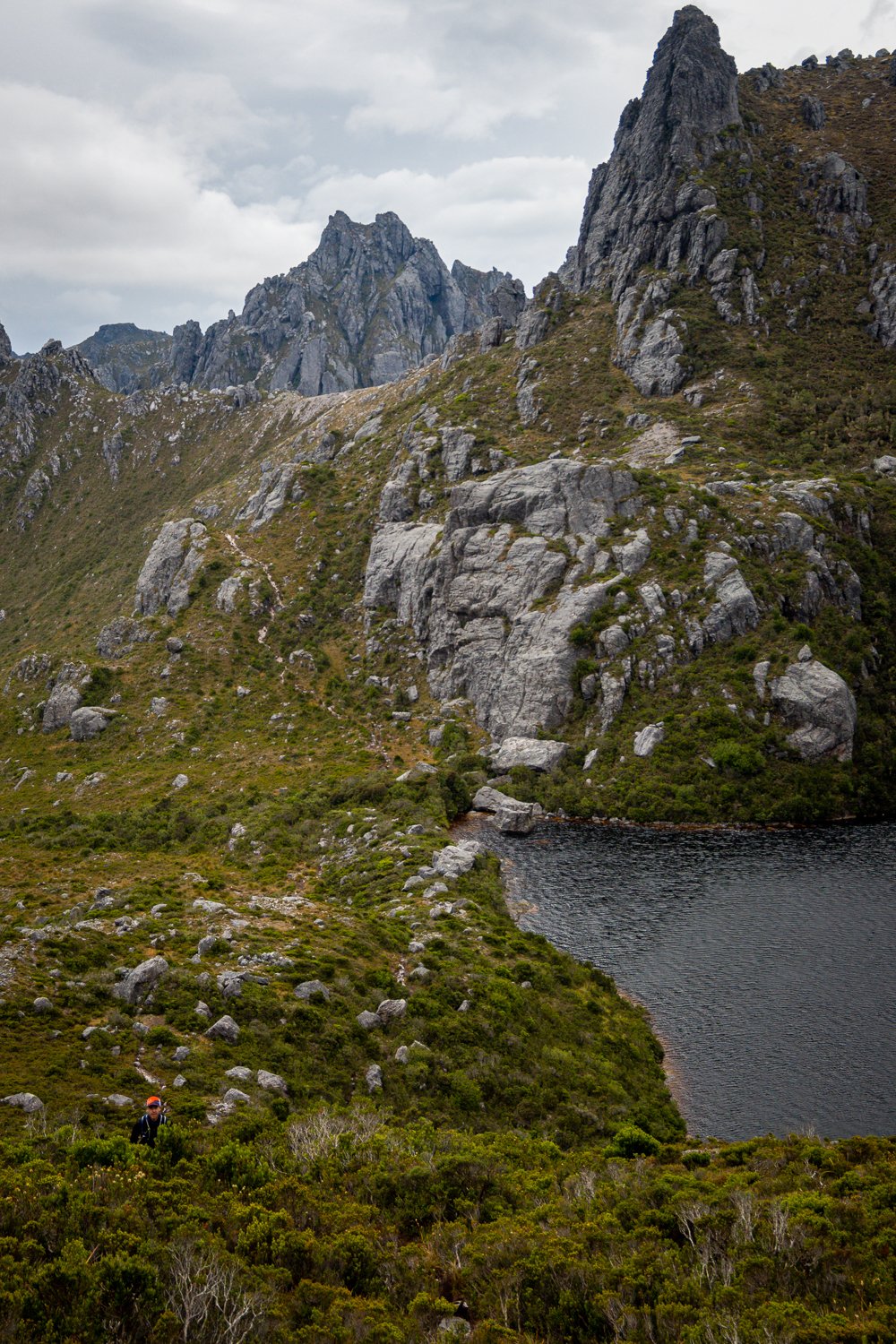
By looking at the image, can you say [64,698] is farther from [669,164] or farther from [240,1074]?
[669,164]

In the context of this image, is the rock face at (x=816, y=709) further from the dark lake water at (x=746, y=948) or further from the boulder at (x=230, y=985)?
the boulder at (x=230, y=985)

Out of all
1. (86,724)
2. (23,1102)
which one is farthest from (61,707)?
(23,1102)

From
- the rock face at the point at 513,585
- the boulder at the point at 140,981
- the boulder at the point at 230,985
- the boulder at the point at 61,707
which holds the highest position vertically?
the rock face at the point at 513,585

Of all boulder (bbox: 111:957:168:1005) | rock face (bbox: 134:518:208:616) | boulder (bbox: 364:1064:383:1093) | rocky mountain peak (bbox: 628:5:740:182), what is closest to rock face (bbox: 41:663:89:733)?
rock face (bbox: 134:518:208:616)

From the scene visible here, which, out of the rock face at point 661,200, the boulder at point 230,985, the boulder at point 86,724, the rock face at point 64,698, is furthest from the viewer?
the rock face at point 661,200

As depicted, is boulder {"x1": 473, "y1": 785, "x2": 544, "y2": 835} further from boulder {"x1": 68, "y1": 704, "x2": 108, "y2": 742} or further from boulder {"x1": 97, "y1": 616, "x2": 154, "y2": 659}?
boulder {"x1": 97, "y1": 616, "x2": 154, "y2": 659}

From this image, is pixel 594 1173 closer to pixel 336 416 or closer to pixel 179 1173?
pixel 179 1173

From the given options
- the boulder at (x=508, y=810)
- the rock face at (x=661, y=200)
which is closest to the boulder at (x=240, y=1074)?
the boulder at (x=508, y=810)

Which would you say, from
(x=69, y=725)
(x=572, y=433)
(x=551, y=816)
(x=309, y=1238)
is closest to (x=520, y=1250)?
Answer: (x=309, y=1238)
